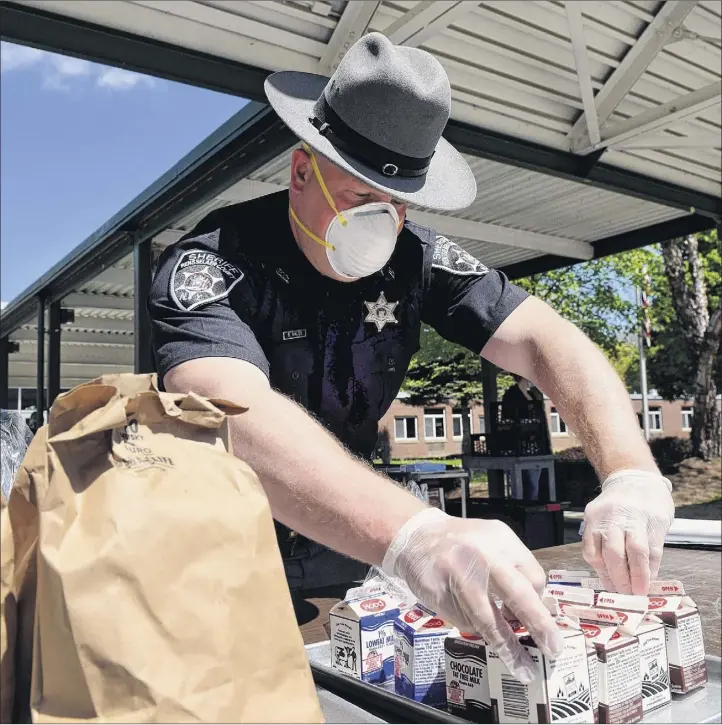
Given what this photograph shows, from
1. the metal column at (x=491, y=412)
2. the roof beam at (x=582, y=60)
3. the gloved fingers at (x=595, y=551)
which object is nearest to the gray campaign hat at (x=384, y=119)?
the gloved fingers at (x=595, y=551)

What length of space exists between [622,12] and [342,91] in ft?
10.7

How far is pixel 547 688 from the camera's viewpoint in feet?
2.72

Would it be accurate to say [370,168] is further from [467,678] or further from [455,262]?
[467,678]

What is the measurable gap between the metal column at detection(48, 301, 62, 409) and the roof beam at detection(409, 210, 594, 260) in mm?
4547

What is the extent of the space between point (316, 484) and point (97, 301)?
334 inches

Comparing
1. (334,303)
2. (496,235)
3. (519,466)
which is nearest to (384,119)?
(334,303)

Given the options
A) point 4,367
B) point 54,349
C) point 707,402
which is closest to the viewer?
point 54,349

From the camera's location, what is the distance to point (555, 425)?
129ft

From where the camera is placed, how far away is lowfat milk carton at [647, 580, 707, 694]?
1.02 meters

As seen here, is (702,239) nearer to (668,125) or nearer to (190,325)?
(668,125)

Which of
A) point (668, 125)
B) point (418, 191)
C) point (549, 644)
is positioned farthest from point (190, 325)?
point (668, 125)

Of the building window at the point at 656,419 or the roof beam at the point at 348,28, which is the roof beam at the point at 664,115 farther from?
the building window at the point at 656,419

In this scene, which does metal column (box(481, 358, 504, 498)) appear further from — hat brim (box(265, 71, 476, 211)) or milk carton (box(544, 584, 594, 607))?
milk carton (box(544, 584, 594, 607))

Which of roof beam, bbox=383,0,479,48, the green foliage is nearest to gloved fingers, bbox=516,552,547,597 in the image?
roof beam, bbox=383,0,479,48
